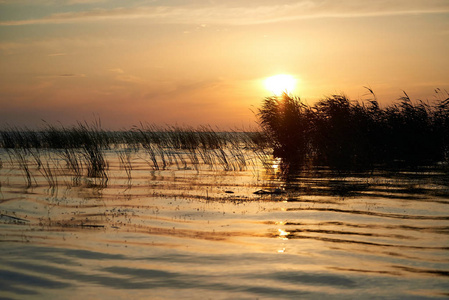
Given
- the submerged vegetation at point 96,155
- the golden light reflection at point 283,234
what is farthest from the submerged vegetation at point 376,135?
the golden light reflection at point 283,234

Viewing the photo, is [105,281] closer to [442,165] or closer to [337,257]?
[337,257]

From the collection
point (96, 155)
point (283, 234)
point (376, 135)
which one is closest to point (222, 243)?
point (283, 234)

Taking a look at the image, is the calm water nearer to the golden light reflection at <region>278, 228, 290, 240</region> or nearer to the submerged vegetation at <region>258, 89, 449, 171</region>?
the golden light reflection at <region>278, 228, 290, 240</region>

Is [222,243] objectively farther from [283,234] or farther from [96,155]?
[96,155]

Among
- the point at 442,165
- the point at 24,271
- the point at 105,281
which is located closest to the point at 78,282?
the point at 105,281

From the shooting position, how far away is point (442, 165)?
18.2 meters

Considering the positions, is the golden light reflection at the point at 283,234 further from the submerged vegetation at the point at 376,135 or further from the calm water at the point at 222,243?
the submerged vegetation at the point at 376,135

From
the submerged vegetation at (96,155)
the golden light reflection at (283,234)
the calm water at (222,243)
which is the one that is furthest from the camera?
the submerged vegetation at (96,155)

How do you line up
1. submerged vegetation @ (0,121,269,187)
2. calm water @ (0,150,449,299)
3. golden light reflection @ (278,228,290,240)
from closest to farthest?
1. calm water @ (0,150,449,299)
2. golden light reflection @ (278,228,290,240)
3. submerged vegetation @ (0,121,269,187)

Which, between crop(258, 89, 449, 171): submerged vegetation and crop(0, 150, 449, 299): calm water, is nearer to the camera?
crop(0, 150, 449, 299): calm water

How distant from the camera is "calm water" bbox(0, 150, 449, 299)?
4.51 m

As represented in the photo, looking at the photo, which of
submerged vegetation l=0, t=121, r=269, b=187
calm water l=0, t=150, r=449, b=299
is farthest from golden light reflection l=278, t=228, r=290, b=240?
submerged vegetation l=0, t=121, r=269, b=187

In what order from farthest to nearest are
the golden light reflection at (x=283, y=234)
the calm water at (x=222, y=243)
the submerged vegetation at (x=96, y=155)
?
1. the submerged vegetation at (x=96, y=155)
2. the golden light reflection at (x=283, y=234)
3. the calm water at (x=222, y=243)

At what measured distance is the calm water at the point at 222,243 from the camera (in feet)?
14.8
